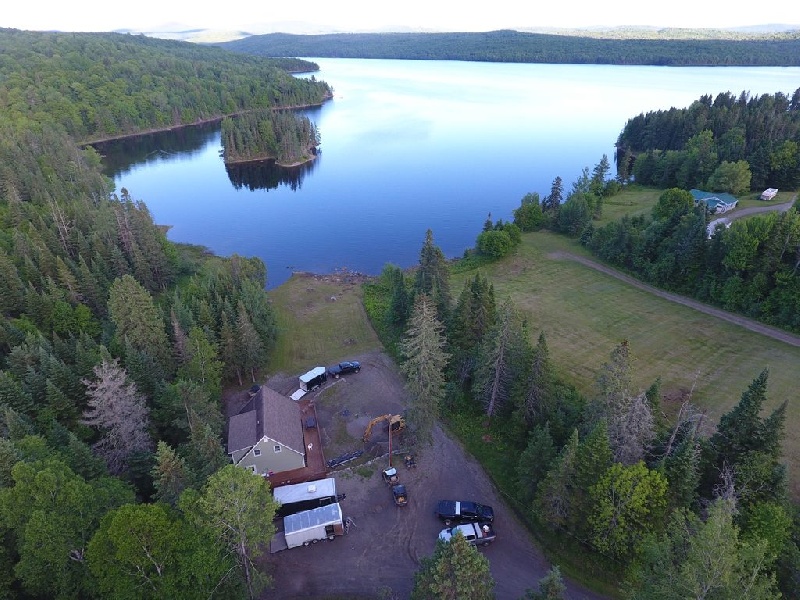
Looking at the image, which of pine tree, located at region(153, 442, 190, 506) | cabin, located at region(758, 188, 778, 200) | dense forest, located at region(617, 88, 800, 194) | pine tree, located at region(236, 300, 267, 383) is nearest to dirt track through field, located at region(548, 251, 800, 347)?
dense forest, located at region(617, 88, 800, 194)

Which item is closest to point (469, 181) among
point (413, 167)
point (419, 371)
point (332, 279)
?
point (413, 167)

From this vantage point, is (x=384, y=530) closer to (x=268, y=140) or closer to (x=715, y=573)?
(x=715, y=573)

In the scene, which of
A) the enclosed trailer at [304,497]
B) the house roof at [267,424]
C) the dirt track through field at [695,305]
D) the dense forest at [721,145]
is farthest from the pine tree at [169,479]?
the dense forest at [721,145]

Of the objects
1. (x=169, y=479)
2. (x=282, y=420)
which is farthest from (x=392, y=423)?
(x=169, y=479)

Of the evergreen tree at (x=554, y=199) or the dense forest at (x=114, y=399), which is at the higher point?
the dense forest at (x=114, y=399)

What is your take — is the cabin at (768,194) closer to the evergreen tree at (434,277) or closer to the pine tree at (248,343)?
the evergreen tree at (434,277)
